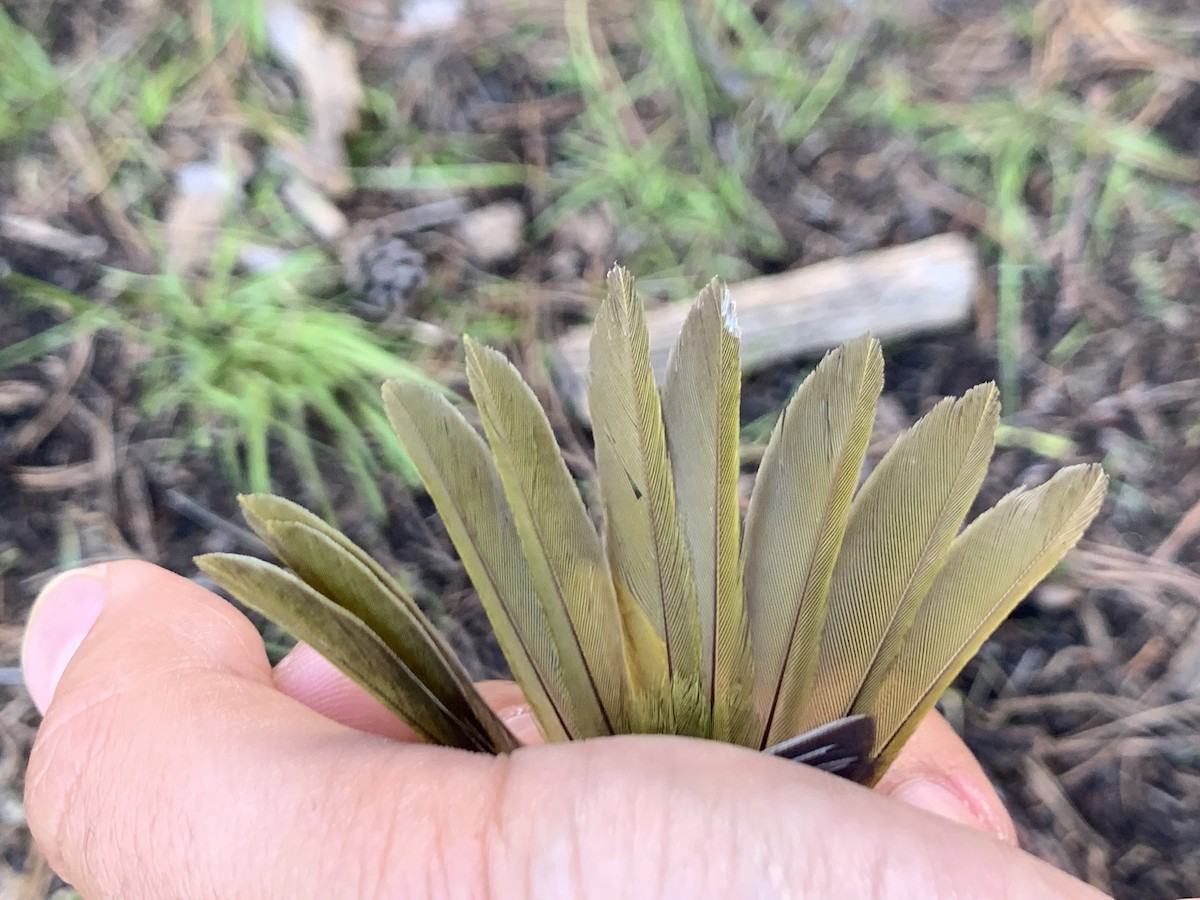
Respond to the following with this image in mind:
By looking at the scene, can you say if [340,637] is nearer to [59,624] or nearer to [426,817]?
[426,817]

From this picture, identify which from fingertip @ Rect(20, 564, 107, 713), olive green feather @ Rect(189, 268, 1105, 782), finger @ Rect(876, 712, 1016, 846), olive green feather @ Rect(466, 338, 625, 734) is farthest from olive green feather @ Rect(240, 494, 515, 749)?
finger @ Rect(876, 712, 1016, 846)

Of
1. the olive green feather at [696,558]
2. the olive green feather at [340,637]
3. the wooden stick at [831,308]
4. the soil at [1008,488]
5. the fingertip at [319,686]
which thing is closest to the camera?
the olive green feather at [340,637]

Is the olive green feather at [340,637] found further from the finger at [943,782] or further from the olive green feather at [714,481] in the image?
the finger at [943,782]

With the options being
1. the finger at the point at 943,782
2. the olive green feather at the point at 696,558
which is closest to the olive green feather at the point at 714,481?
the olive green feather at the point at 696,558

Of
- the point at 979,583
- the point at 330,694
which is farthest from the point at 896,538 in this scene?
the point at 330,694

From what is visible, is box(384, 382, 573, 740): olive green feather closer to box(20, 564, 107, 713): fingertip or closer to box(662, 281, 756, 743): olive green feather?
box(662, 281, 756, 743): olive green feather
